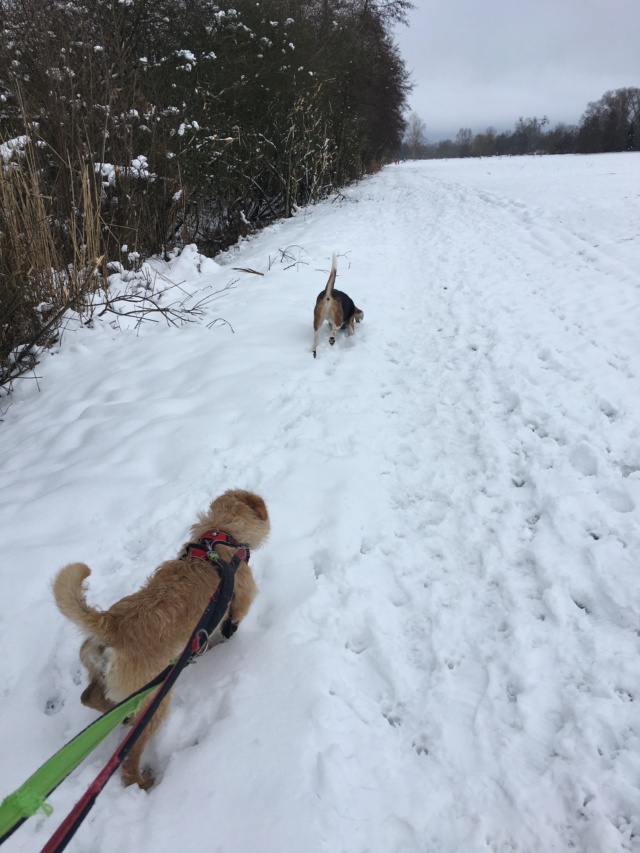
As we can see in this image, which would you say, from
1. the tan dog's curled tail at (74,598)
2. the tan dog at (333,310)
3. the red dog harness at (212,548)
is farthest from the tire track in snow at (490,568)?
the tan dog's curled tail at (74,598)

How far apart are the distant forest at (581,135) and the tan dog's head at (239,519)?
166ft

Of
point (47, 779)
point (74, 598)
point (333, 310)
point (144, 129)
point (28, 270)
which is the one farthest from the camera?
point (144, 129)

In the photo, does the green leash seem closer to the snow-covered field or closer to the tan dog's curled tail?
the tan dog's curled tail

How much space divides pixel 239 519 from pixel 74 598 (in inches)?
41.0

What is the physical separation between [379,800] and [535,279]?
7719 mm

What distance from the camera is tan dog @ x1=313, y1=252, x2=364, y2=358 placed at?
228 inches

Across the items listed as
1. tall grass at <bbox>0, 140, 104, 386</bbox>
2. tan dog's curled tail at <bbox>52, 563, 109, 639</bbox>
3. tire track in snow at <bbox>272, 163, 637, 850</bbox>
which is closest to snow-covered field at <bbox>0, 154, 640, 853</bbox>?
tire track in snow at <bbox>272, 163, 637, 850</bbox>

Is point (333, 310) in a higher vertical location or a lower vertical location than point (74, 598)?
higher

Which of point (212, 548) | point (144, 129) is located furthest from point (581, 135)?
point (212, 548)

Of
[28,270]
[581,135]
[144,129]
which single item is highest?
[581,135]

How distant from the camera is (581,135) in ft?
218

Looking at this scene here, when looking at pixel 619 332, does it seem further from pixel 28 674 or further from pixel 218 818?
pixel 28 674

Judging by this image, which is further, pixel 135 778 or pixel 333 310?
pixel 333 310

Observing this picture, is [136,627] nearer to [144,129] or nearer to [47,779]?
[47,779]
